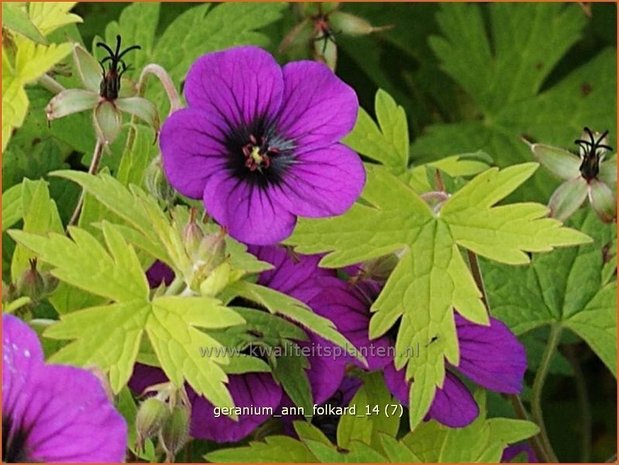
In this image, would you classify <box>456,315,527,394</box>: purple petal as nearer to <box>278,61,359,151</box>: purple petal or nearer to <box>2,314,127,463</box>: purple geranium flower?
<box>278,61,359,151</box>: purple petal

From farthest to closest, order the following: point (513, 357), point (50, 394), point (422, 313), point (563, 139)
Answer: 1. point (563, 139)
2. point (513, 357)
3. point (422, 313)
4. point (50, 394)

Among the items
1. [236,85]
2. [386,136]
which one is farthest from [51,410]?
[386,136]

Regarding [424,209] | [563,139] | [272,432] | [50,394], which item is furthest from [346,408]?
[563,139]

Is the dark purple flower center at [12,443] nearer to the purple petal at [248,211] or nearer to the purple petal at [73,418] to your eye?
the purple petal at [73,418]

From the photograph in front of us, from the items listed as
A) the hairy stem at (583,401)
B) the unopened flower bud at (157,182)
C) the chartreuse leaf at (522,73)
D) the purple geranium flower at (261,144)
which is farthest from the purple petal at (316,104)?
the chartreuse leaf at (522,73)

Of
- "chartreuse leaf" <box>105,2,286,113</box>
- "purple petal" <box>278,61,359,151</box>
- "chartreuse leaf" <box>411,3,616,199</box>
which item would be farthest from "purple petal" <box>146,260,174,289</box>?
"chartreuse leaf" <box>411,3,616,199</box>

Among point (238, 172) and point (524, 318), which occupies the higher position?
point (238, 172)

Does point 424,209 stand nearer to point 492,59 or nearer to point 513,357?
point 513,357
